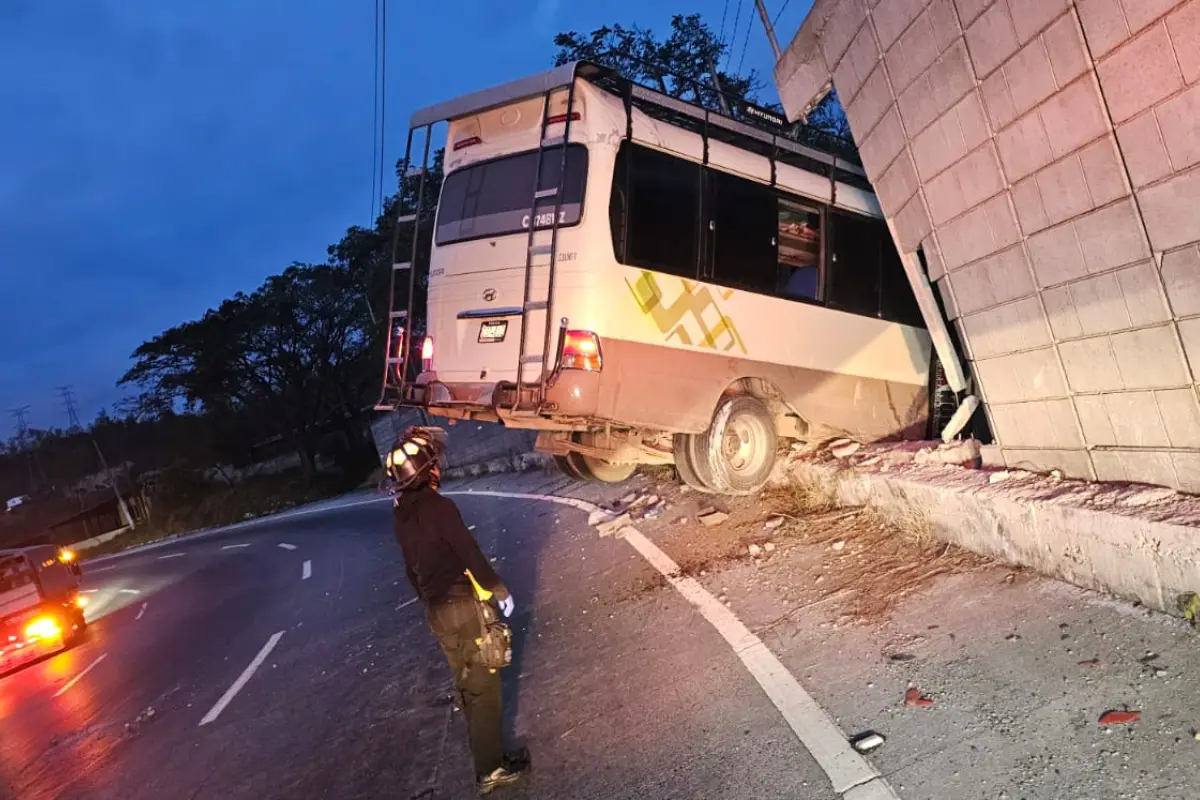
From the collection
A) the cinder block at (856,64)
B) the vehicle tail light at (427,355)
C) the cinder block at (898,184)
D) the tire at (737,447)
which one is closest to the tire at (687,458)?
the tire at (737,447)

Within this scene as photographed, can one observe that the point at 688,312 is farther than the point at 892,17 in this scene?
Yes

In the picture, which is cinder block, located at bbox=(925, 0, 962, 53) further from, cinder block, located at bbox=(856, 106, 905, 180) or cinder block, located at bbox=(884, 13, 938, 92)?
cinder block, located at bbox=(856, 106, 905, 180)

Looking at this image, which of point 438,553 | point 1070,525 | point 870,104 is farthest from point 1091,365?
point 438,553

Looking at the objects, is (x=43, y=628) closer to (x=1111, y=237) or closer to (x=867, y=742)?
(x=867, y=742)

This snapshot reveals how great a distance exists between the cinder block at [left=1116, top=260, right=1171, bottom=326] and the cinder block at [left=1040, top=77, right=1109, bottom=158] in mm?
690

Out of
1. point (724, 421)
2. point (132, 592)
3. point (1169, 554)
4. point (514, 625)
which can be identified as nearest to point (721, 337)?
point (724, 421)

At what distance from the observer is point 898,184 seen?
18.6 ft

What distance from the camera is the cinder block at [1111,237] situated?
152 inches

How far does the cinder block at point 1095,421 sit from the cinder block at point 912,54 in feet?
7.44

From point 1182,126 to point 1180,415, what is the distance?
4.73 ft

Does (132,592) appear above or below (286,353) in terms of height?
below

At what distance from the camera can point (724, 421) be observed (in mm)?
7367

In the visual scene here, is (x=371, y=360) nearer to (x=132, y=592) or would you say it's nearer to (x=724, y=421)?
(x=132, y=592)

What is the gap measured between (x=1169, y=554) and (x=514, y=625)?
437 cm
